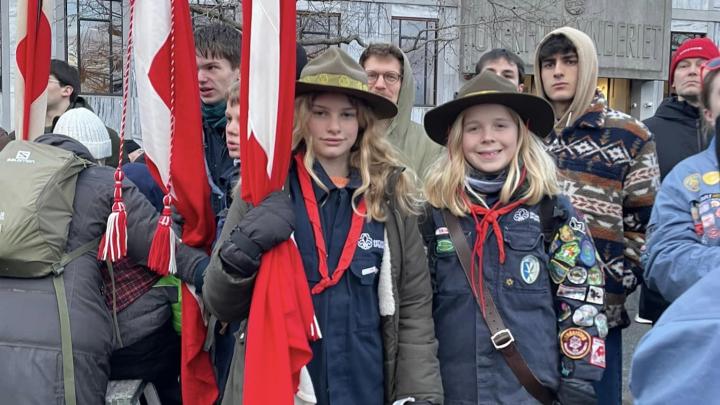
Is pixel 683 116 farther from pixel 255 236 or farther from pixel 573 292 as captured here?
pixel 255 236

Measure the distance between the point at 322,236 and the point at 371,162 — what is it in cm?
40

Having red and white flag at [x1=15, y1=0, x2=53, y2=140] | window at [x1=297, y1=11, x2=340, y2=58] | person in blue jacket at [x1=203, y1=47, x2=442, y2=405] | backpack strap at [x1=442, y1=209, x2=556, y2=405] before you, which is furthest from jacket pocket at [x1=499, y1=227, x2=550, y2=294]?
window at [x1=297, y1=11, x2=340, y2=58]

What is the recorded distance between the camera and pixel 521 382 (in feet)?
8.50

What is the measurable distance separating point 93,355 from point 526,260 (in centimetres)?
168

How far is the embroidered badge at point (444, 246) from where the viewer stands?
107 inches

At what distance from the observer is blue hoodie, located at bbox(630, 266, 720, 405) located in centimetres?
99

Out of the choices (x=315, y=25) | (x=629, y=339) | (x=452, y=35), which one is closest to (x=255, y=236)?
(x=629, y=339)

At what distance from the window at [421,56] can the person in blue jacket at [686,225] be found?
47.4 ft

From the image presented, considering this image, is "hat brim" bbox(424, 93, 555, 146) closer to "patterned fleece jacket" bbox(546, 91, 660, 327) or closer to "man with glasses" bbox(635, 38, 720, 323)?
"patterned fleece jacket" bbox(546, 91, 660, 327)

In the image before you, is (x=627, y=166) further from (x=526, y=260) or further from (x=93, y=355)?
(x=93, y=355)

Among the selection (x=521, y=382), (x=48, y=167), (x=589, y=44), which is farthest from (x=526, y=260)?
(x=48, y=167)

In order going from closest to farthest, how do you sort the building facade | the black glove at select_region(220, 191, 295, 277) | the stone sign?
the black glove at select_region(220, 191, 295, 277), the building facade, the stone sign

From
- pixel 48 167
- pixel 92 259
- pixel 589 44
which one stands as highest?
pixel 589 44

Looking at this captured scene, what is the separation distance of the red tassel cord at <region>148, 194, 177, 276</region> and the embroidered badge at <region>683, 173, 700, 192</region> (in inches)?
78.6
